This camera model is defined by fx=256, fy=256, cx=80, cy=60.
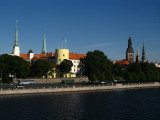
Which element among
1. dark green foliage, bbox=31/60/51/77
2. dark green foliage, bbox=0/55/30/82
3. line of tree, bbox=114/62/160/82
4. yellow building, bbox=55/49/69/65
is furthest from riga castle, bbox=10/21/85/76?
dark green foliage, bbox=0/55/30/82

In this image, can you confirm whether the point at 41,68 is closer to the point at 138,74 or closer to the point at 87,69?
the point at 87,69

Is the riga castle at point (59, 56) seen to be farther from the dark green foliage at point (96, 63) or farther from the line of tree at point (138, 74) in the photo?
the line of tree at point (138, 74)

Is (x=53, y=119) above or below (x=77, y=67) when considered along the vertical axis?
below

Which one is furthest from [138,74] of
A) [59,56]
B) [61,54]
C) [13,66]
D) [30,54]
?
[30,54]

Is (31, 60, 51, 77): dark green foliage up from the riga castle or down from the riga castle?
down

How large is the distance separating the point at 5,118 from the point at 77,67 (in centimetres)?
12262

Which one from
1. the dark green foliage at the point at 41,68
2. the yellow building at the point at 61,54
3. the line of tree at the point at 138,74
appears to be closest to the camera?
the dark green foliage at the point at 41,68

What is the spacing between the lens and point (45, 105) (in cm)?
5712

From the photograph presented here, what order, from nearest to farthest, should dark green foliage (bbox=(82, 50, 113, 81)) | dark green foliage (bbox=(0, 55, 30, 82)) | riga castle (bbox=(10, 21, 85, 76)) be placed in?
dark green foliage (bbox=(0, 55, 30, 82))
dark green foliage (bbox=(82, 50, 113, 81))
riga castle (bbox=(10, 21, 85, 76))

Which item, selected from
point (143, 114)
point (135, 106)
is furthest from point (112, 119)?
point (135, 106)

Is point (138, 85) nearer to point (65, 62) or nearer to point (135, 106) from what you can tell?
point (65, 62)

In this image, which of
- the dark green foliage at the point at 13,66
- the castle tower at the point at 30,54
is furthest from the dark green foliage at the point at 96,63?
the castle tower at the point at 30,54

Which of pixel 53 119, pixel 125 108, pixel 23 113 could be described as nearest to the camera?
pixel 53 119

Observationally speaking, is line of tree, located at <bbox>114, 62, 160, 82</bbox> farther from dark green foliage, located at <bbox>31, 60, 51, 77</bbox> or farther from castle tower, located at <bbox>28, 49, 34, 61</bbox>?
castle tower, located at <bbox>28, 49, 34, 61</bbox>
